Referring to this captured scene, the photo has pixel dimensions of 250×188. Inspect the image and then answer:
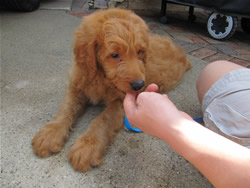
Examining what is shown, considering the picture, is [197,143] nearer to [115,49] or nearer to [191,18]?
[115,49]

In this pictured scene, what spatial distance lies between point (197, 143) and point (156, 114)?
8.4 inches

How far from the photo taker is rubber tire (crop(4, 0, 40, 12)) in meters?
4.55

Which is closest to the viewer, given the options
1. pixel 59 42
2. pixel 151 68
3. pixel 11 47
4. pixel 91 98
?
pixel 91 98

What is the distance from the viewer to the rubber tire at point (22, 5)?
14.9 ft

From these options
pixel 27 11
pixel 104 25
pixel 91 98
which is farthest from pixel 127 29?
pixel 27 11

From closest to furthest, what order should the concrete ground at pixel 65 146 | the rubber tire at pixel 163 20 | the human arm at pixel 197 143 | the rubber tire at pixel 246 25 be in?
1. the human arm at pixel 197 143
2. the concrete ground at pixel 65 146
3. the rubber tire at pixel 246 25
4. the rubber tire at pixel 163 20

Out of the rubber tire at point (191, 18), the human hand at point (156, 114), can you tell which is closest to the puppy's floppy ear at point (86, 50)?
the human hand at point (156, 114)

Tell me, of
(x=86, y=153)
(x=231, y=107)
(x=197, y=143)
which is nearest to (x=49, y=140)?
(x=86, y=153)

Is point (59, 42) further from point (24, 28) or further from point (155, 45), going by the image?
point (155, 45)

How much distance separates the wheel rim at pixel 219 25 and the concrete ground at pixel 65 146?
1297 millimetres

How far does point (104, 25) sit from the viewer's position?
167 centimetres

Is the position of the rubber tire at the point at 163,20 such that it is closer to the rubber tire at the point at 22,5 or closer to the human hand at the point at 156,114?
the rubber tire at the point at 22,5

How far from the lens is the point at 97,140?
154 centimetres

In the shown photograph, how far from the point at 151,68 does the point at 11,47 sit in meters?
2.20
